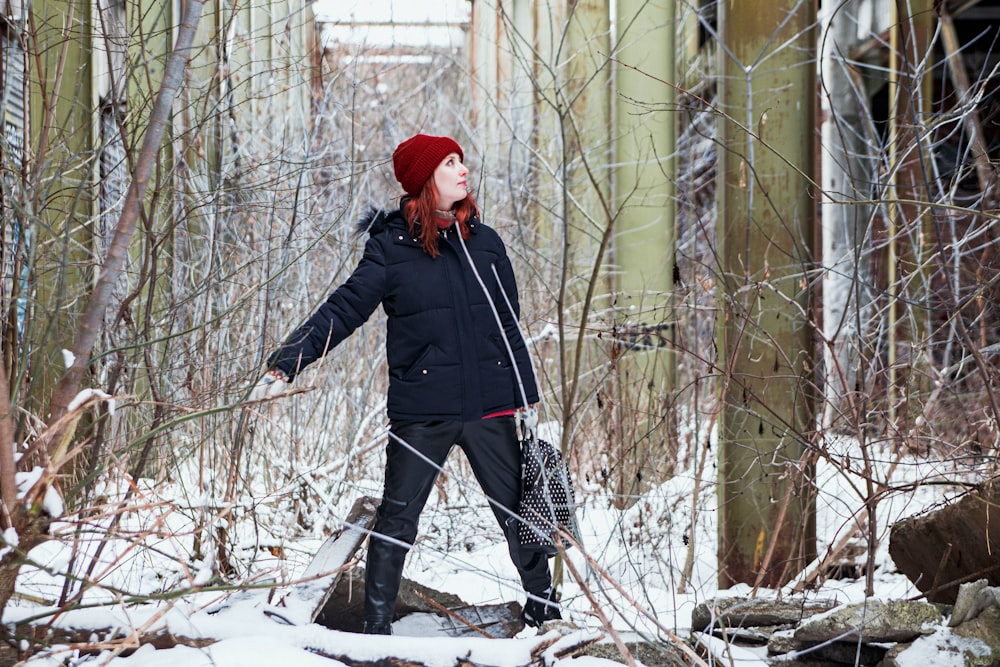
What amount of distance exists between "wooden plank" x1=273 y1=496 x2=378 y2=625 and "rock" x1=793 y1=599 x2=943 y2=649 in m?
1.22

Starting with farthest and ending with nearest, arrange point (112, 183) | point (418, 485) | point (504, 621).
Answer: point (112, 183) < point (504, 621) < point (418, 485)

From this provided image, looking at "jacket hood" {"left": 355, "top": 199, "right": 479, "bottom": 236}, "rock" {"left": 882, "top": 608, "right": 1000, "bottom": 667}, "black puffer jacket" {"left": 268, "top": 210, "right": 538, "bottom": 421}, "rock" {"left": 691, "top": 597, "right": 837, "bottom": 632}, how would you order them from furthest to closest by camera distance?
1. "jacket hood" {"left": 355, "top": 199, "right": 479, "bottom": 236}
2. "black puffer jacket" {"left": 268, "top": 210, "right": 538, "bottom": 421}
3. "rock" {"left": 691, "top": 597, "right": 837, "bottom": 632}
4. "rock" {"left": 882, "top": 608, "right": 1000, "bottom": 667}

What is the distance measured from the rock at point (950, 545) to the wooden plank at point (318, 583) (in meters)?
1.69

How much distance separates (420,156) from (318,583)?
1309mm

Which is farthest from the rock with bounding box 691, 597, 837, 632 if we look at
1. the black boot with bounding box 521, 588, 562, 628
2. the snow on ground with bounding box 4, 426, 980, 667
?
the black boot with bounding box 521, 588, 562, 628

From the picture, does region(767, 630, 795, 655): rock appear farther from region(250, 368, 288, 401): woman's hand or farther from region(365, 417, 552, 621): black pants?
region(250, 368, 288, 401): woman's hand

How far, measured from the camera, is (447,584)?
15.0 ft

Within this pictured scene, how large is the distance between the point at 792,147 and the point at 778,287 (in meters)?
0.55

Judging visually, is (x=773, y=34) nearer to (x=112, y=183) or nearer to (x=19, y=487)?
(x=19, y=487)

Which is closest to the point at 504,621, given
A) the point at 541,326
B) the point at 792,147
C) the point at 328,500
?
the point at 328,500

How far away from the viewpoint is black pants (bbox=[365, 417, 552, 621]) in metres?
3.30

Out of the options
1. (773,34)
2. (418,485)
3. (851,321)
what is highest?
(773,34)

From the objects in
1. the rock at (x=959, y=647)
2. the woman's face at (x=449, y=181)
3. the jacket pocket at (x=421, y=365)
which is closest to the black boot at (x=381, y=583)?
the jacket pocket at (x=421, y=365)

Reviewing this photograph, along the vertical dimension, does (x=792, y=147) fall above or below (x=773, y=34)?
below
